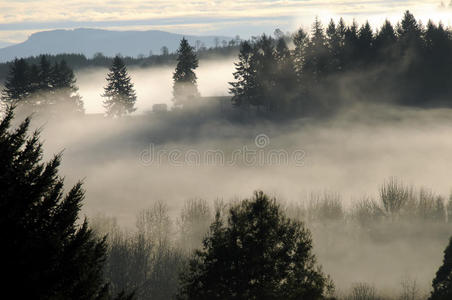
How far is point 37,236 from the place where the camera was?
44.7ft

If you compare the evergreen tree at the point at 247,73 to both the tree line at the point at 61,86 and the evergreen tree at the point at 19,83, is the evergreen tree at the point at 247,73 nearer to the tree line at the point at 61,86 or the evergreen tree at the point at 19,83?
the tree line at the point at 61,86

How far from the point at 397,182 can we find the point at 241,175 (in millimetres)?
37170

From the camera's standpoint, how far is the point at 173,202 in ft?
401

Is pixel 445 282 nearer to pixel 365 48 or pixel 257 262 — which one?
pixel 257 262

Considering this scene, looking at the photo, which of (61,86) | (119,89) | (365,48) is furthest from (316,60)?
(61,86)

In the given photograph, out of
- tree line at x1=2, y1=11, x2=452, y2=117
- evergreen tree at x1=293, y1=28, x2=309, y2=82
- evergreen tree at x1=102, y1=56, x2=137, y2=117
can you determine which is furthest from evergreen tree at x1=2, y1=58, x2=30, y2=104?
evergreen tree at x1=293, y1=28, x2=309, y2=82

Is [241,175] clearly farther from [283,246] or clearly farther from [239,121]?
[283,246]

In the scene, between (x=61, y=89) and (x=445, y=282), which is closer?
(x=445, y=282)

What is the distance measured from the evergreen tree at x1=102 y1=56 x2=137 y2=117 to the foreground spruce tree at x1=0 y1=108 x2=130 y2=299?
4517 inches

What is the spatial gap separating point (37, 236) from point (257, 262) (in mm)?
14448

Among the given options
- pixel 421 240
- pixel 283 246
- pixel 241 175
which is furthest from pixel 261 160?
pixel 283 246

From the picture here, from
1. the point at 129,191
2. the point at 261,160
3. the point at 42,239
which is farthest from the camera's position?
the point at 261,160

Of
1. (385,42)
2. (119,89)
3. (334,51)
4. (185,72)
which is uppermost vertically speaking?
(385,42)

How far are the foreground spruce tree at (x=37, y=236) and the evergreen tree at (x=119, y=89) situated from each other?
115m
